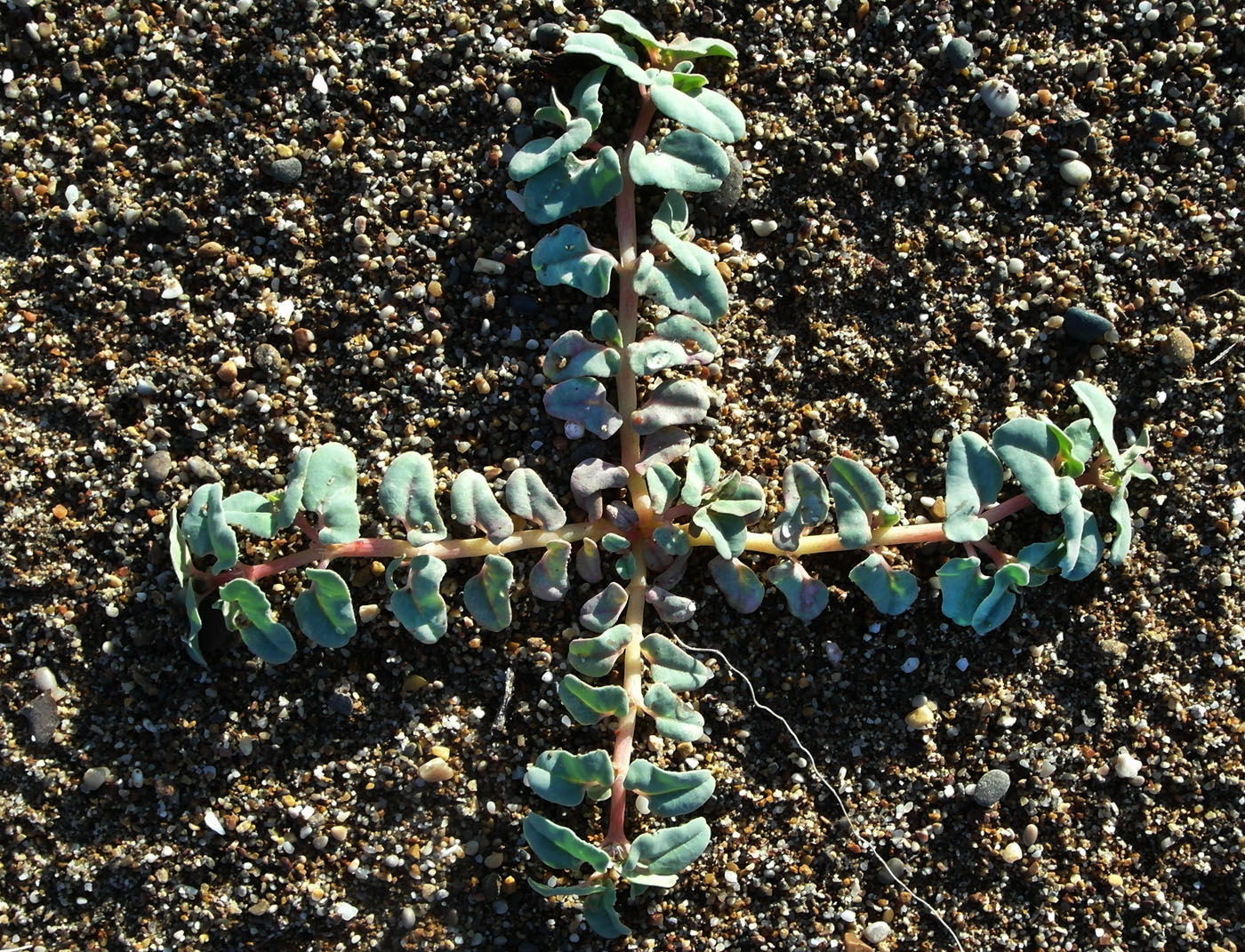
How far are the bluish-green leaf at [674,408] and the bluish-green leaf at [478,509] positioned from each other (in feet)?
1.20

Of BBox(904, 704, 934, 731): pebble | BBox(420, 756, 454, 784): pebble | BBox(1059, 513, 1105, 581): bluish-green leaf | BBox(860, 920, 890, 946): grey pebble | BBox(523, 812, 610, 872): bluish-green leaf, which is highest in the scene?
BBox(1059, 513, 1105, 581): bluish-green leaf

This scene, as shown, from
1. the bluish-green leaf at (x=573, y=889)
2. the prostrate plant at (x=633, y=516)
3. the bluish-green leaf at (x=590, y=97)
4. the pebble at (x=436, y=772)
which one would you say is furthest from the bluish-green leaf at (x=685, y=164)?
the bluish-green leaf at (x=573, y=889)

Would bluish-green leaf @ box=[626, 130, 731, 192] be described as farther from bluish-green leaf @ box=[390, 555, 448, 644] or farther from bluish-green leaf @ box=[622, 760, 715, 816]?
bluish-green leaf @ box=[622, 760, 715, 816]

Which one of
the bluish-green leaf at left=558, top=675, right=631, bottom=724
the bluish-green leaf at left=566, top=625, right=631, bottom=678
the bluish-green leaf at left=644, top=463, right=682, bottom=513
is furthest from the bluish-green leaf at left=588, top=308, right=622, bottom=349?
the bluish-green leaf at left=558, top=675, right=631, bottom=724

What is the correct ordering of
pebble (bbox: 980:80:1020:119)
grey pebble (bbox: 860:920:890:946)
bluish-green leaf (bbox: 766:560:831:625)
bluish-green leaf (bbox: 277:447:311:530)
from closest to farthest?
bluish-green leaf (bbox: 277:447:311:530) < bluish-green leaf (bbox: 766:560:831:625) < grey pebble (bbox: 860:920:890:946) < pebble (bbox: 980:80:1020:119)

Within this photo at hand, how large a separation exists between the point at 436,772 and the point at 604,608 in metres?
0.55

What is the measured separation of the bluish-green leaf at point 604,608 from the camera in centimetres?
272

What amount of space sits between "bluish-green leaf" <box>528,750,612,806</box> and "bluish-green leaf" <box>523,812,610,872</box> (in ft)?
0.19

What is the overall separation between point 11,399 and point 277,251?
2.32 ft

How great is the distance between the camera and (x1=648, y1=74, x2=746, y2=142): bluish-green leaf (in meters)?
2.65

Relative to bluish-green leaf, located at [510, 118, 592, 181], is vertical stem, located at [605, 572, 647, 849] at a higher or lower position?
lower

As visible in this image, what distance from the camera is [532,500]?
2666 mm

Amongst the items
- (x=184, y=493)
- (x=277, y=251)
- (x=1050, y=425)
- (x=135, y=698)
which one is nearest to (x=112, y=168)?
(x=277, y=251)

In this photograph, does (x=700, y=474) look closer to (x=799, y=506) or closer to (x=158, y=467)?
(x=799, y=506)
